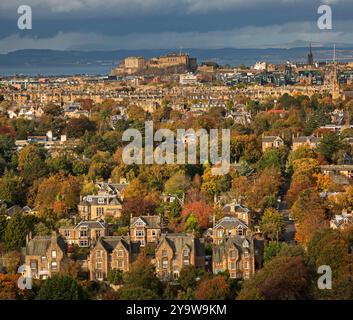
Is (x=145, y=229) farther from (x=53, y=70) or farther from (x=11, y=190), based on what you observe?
(x=53, y=70)

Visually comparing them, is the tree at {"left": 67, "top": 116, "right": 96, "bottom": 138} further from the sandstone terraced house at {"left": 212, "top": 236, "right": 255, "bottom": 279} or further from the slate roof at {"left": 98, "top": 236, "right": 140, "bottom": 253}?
the sandstone terraced house at {"left": 212, "top": 236, "right": 255, "bottom": 279}

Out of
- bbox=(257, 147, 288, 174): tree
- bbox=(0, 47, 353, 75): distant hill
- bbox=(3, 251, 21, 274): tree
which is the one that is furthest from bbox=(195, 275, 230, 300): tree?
bbox=(0, 47, 353, 75): distant hill

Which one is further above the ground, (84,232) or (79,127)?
(79,127)

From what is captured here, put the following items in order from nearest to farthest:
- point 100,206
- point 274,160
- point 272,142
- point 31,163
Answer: point 100,206 < point 274,160 < point 31,163 < point 272,142

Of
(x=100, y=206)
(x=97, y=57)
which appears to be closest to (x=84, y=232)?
(x=100, y=206)
